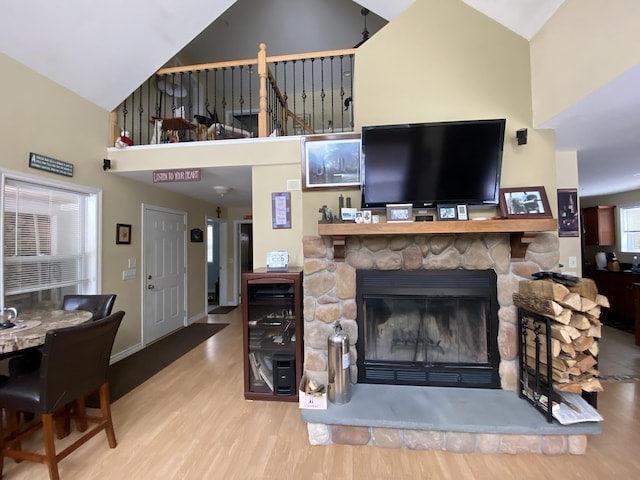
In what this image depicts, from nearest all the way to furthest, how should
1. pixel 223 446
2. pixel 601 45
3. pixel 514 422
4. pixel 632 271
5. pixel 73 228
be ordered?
1. pixel 601 45
2. pixel 514 422
3. pixel 223 446
4. pixel 73 228
5. pixel 632 271

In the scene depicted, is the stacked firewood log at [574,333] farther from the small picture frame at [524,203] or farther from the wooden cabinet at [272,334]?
the wooden cabinet at [272,334]

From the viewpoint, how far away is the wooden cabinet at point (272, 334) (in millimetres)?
2568

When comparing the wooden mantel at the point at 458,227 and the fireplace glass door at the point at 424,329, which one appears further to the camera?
the fireplace glass door at the point at 424,329

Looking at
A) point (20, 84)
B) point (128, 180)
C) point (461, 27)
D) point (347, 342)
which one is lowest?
point (347, 342)

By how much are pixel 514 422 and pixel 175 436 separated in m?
2.33

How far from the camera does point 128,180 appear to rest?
12.3ft

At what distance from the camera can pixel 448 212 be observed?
2199mm

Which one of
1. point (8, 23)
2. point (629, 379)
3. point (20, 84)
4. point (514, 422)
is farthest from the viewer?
point (629, 379)

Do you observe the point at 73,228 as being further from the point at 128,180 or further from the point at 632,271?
the point at 632,271

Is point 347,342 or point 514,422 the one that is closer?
point 514,422

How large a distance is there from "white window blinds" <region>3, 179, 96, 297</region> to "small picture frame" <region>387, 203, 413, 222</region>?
10.6ft

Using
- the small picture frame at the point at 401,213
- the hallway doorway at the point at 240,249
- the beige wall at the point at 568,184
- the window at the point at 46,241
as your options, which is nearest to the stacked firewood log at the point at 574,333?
the small picture frame at the point at 401,213

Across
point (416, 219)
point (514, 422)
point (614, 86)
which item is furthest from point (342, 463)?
point (614, 86)

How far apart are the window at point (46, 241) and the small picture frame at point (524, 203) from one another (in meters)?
4.08
